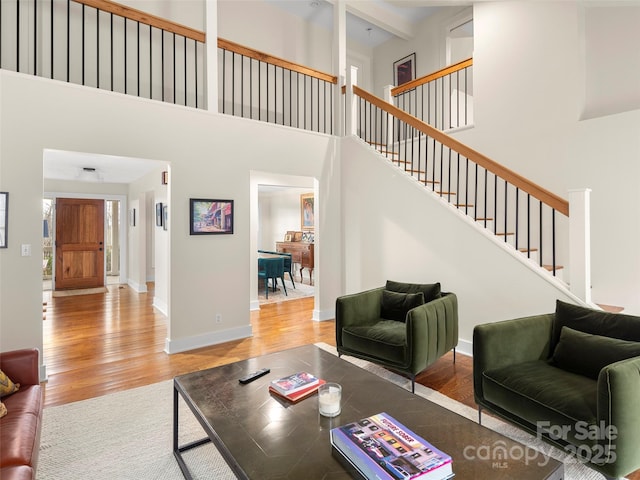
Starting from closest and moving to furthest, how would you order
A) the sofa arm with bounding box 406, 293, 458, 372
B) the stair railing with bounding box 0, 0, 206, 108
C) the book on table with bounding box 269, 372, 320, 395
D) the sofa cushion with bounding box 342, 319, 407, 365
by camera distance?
1. the book on table with bounding box 269, 372, 320, 395
2. the sofa arm with bounding box 406, 293, 458, 372
3. the sofa cushion with bounding box 342, 319, 407, 365
4. the stair railing with bounding box 0, 0, 206, 108

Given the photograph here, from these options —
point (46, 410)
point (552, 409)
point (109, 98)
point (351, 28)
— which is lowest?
point (46, 410)

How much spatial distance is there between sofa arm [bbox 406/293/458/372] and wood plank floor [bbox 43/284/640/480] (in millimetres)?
322

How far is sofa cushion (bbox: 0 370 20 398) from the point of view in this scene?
2016 mm

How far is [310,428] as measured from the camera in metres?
1.69

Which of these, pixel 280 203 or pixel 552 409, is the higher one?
pixel 280 203

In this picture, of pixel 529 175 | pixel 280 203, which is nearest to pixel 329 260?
pixel 529 175

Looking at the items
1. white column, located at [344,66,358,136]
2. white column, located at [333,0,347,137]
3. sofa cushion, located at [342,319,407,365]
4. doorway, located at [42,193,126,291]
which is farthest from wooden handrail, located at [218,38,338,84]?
doorway, located at [42,193,126,291]

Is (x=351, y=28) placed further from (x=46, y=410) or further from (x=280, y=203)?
(x=46, y=410)

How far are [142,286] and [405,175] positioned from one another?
19.4ft

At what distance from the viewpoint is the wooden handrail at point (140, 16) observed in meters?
3.59

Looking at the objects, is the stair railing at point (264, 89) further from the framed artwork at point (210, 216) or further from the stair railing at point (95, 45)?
the framed artwork at point (210, 216)

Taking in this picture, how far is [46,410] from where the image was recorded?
2.75m

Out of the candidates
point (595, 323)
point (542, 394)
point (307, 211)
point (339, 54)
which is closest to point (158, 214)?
point (339, 54)

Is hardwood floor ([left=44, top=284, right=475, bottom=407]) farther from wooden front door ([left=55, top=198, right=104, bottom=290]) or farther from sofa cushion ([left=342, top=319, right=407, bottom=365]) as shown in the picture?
wooden front door ([left=55, top=198, right=104, bottom=290])
